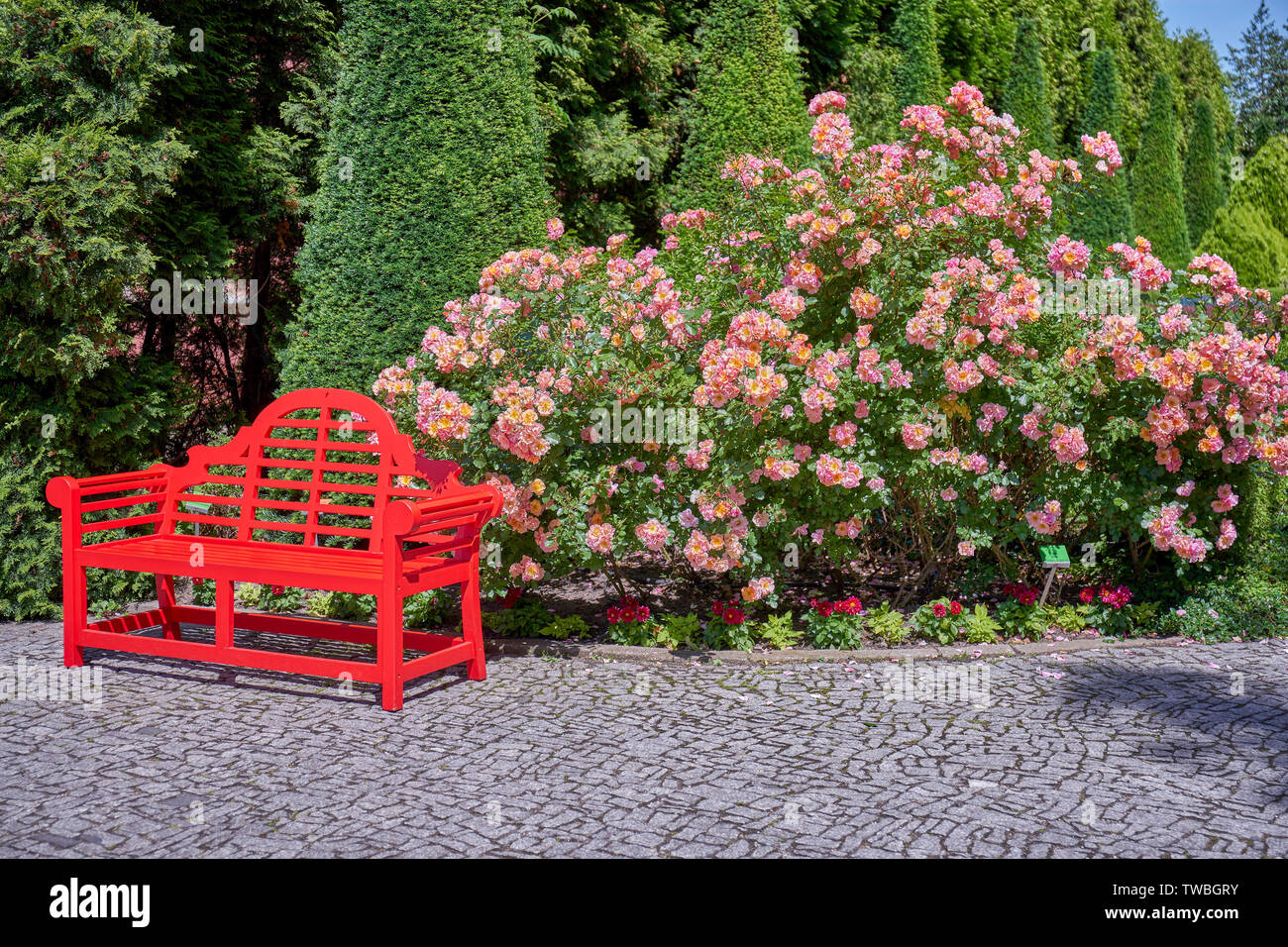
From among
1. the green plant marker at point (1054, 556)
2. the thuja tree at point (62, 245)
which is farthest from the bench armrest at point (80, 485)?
the green plant marker at point (1054, 556)

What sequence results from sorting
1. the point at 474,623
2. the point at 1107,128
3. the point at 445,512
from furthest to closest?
the point at 1107,128 < the point at 474,623 < the point at 445,512

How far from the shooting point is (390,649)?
455 cm

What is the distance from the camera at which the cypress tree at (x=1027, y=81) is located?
17.9m

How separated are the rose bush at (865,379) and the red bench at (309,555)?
33 centimetres

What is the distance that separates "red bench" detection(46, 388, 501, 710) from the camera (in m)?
4.58

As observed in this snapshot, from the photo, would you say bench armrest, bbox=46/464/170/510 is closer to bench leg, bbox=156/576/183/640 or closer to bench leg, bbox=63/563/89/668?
bench leg, bbox=63/563/89/668

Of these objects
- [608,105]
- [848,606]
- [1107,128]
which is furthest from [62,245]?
[1107,128]

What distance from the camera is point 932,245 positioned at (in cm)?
546

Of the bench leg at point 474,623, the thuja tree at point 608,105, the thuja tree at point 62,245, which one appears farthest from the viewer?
the thuja tree at point 608,105

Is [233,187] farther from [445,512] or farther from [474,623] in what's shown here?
[474,623]

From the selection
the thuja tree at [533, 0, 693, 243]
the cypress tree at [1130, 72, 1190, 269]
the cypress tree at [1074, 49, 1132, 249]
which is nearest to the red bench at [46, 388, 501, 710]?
the thuja tree at [533, 0, 693, 243]

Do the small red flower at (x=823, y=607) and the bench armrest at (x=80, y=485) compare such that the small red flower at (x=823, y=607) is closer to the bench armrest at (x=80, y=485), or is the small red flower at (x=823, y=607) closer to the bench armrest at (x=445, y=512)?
the bench armrest at (x=445, y=512)

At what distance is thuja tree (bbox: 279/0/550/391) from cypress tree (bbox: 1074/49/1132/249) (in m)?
14.8

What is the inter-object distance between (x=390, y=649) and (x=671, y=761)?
1.28 meters
